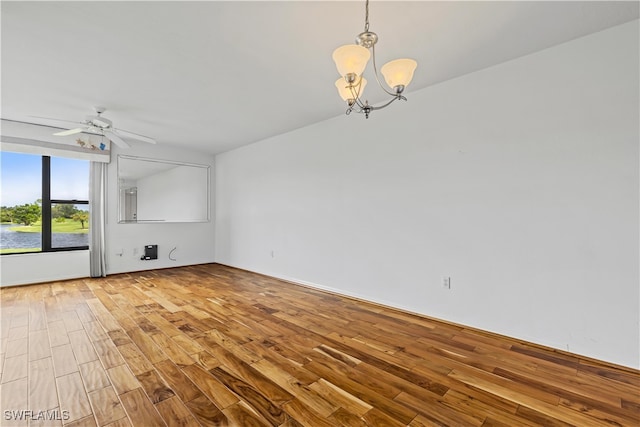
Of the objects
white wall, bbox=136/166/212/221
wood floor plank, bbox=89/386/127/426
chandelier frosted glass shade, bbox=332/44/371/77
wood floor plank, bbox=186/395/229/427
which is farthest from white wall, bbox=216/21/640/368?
white wall, bbox=136/166/212/221

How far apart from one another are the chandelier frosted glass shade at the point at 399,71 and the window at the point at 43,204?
533 cm

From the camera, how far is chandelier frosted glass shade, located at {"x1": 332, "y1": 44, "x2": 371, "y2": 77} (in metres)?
1.54

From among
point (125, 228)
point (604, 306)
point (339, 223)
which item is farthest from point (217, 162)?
point (604, 306)

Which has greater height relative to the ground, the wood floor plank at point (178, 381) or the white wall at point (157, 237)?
the white wall at point (157, 237)

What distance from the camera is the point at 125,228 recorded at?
5.08 m

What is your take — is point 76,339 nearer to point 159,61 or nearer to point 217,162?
point 159,61

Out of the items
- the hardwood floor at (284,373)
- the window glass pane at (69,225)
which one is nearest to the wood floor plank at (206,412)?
the hardwood floor at (284,373)

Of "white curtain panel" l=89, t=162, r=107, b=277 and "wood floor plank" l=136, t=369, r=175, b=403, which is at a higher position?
"white curtain panel" l=89, t=162, r=107, b=277

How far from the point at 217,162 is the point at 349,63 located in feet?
17.2

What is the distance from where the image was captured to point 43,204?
4449 millimetres

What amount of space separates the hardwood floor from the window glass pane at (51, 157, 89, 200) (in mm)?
2221

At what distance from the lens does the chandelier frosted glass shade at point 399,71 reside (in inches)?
66.3

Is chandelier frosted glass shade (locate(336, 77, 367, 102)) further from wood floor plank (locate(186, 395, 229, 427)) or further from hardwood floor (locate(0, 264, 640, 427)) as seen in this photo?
wood floor plank (locate(186, 395, 229, 427))

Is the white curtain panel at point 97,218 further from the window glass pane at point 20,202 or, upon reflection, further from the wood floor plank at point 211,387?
the wood floor plank at point 211,387
